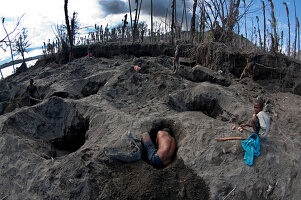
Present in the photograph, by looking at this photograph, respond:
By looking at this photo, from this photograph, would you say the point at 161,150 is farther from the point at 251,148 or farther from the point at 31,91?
the point at 31,91

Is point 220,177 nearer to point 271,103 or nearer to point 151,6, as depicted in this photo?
point 271,103

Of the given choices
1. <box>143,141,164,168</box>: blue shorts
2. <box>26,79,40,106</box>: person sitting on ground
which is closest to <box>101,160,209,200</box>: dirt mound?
<box>143,141,164,168</box>: blue shorts

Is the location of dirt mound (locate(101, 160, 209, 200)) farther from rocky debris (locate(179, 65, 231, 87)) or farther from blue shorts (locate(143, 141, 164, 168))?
rocky debris (locate(179, 65, 231, 87))

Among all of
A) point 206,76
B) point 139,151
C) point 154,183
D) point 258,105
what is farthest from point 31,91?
point 258,105

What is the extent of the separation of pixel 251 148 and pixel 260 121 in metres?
0.46

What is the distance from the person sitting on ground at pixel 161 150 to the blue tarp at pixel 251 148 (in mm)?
1163

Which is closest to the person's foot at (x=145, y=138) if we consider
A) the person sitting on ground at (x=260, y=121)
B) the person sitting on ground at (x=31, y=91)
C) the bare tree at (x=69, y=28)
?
the person sitting on ground at (x=260, y=121)

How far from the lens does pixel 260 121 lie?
348 cm

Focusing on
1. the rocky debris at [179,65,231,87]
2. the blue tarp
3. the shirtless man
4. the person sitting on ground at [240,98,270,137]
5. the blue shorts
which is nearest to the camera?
the blue tarp

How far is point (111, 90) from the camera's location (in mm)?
6734

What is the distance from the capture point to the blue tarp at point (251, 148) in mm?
3329

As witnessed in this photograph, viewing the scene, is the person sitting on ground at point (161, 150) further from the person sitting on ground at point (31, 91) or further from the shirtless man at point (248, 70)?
the person sitting on ground at point (31, 91)

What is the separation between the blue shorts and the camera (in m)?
3.66

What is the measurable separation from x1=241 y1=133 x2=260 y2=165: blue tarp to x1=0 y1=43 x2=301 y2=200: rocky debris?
86 mm
